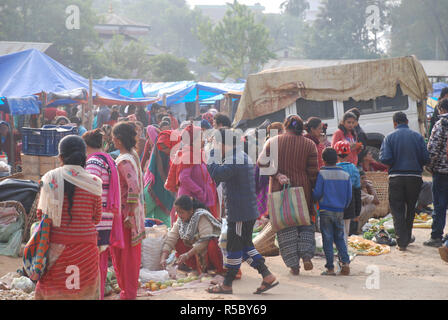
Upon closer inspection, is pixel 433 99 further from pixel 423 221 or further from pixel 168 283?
pixel 168 283

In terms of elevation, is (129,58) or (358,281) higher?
(129,58)

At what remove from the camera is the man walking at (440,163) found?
7309 mm

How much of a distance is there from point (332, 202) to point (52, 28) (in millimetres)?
40405

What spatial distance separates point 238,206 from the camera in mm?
5402

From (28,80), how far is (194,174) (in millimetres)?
7226

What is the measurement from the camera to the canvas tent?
11.5 metres

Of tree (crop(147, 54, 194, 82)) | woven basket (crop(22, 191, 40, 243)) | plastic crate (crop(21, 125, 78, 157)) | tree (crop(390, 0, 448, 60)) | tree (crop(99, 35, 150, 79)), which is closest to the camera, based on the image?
woven basket (crop(22, 191, 40, 243))

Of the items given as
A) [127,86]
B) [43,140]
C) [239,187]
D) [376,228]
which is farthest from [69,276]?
[127,86]

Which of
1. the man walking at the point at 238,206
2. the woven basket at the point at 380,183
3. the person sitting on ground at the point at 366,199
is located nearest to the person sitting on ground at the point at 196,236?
the man walking at the point at 238,206

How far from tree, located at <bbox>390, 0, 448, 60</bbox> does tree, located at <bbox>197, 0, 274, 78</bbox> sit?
43.6 ft

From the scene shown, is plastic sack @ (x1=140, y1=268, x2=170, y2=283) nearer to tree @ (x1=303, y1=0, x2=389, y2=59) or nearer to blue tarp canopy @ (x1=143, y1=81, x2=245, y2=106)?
blue tarp canopy @ (x1=143, y1=81, x2=245, y2=106)

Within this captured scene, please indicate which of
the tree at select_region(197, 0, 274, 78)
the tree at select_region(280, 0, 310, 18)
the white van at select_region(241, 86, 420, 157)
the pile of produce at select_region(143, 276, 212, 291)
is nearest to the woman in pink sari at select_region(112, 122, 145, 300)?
the pile of produce at select_region(143, 276, 212, 291)

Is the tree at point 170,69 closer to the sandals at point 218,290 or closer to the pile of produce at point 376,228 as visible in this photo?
the pile of produce at point 376,228

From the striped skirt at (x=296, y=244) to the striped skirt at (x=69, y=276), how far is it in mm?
2620
